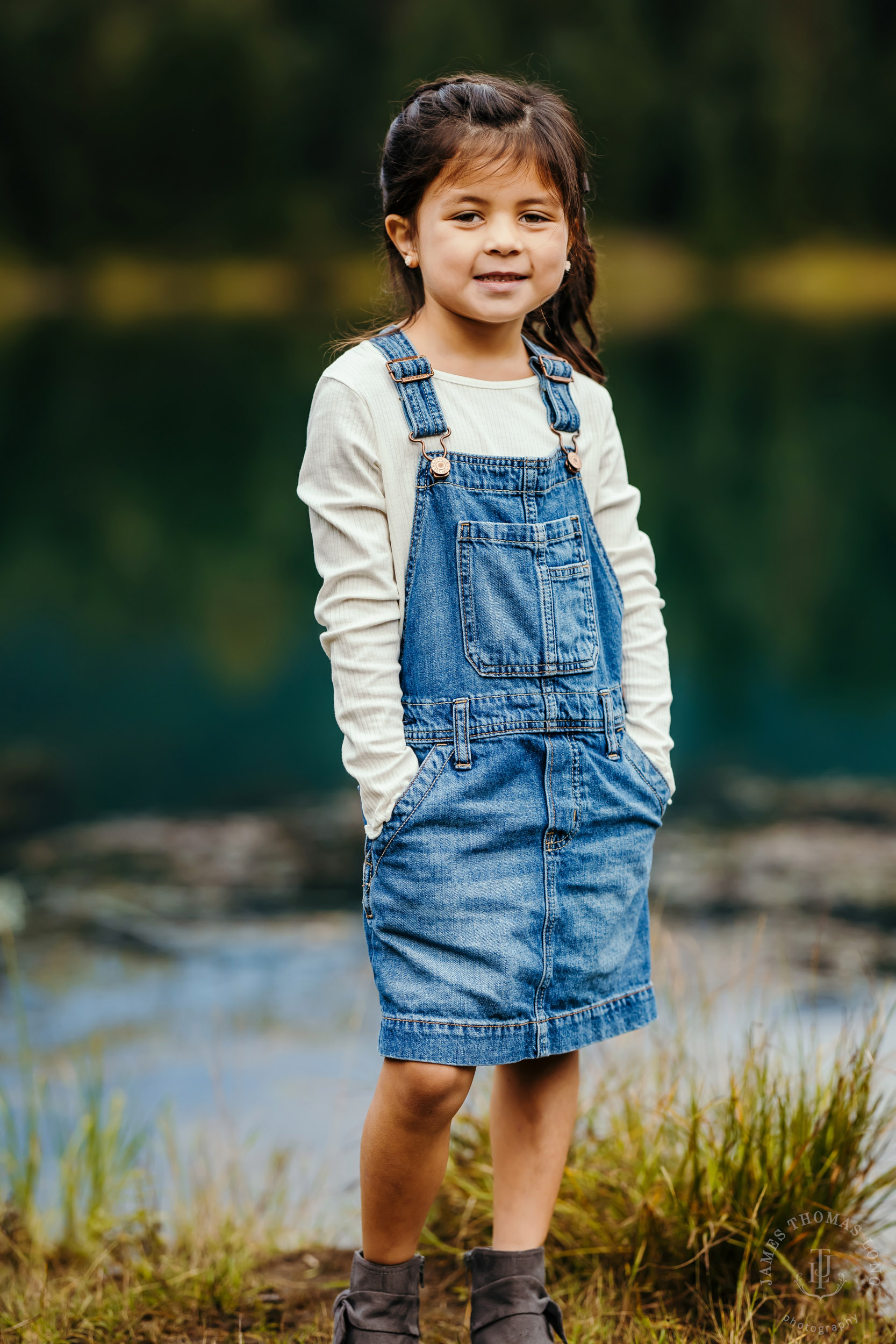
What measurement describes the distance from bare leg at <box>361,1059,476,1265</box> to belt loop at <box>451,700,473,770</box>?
305mm

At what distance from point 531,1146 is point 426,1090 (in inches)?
8.7

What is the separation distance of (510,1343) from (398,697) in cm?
70

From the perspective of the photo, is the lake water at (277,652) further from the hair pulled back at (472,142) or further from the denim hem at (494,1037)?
the denim hem at (494,1037)

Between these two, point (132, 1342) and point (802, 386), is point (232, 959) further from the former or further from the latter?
point (802, 386)

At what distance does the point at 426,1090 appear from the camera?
1490 mm

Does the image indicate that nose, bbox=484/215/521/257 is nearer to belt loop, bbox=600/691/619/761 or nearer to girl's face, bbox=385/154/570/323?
girl's face, bbox=385/154/570/323

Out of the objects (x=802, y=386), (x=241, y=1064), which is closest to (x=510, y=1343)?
(x=241, y=1064)

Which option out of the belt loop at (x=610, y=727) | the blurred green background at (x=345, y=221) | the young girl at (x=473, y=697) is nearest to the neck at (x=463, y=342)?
the young girl at (x=473, y=697)

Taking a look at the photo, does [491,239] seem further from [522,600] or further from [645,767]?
[645,767]

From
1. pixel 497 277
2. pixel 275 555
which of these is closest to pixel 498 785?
pixel 497 277

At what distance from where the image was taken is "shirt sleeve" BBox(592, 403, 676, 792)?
1.69m
